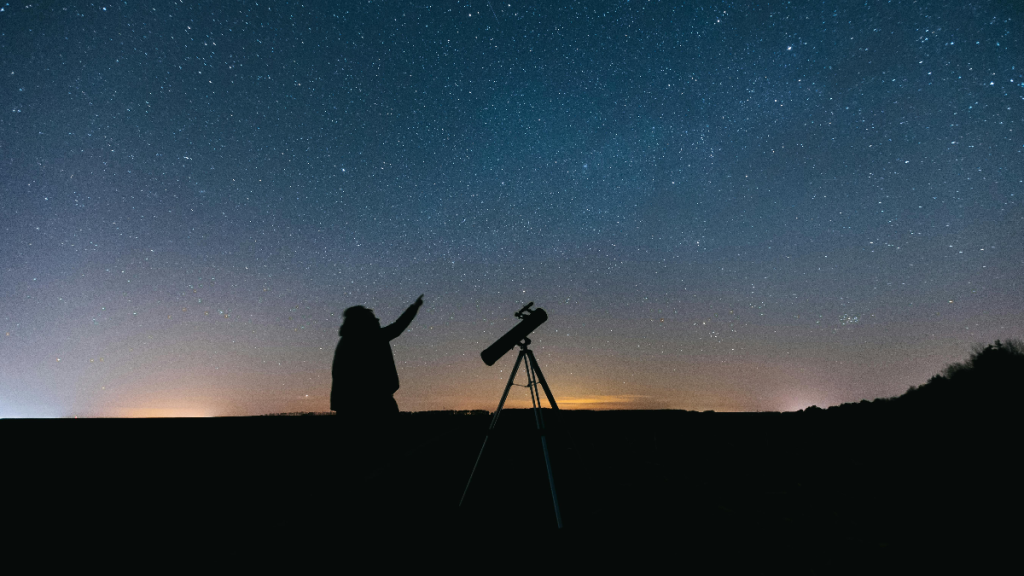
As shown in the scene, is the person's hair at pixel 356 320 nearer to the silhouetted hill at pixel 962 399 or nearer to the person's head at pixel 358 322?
the person's head at pixel 358 322

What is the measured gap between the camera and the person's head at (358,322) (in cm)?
547

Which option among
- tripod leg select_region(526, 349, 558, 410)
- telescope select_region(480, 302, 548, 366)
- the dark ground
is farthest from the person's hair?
tripod leg select_region(526, 349, 558, 410)

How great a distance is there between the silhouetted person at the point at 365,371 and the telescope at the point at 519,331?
2.15 m

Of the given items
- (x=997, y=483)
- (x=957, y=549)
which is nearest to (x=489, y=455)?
(x=957, y=549)

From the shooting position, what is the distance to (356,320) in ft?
18.1

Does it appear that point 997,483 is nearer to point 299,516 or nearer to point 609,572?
point 609,572

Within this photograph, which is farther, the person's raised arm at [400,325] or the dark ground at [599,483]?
the person's raised arm at [400,325]

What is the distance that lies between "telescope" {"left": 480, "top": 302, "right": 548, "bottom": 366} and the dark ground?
88 centimetres

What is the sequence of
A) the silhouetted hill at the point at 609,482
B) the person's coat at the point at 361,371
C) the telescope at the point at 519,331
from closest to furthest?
the silhouetted hill at the point at 609,482, the telescope at the point at 519,331, the person's coat at the point at 361,371

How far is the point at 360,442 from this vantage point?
7.19 metres

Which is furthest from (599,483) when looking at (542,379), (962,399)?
(962,399)

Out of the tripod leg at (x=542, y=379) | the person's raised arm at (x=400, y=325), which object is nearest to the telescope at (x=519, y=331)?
the tripod leg at (x=542, y=379)

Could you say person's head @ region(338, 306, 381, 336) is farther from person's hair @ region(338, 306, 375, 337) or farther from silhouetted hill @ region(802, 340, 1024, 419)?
silhouetted hill @ region(802, 340, 1024, 419)

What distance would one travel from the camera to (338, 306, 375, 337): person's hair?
548 cm
